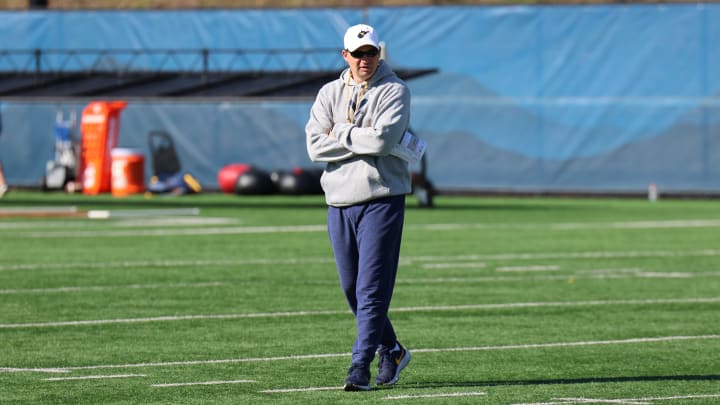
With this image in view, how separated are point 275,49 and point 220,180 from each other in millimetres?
3911

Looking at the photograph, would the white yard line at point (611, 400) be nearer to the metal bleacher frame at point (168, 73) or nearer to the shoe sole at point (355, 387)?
the shoe sole at point (355, 387)

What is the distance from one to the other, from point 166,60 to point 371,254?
116 ft

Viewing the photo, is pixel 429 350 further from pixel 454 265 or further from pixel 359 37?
pixel 454 265

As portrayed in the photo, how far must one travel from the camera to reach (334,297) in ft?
51.6

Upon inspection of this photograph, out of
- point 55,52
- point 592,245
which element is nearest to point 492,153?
point 55,52

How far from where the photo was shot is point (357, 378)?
31.0 feet

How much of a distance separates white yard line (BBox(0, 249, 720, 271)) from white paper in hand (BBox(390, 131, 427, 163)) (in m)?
10.1

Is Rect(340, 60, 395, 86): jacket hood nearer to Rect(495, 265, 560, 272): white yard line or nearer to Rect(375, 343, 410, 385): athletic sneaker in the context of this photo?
Rect(375, 343, 410, 385): athletic sneaker

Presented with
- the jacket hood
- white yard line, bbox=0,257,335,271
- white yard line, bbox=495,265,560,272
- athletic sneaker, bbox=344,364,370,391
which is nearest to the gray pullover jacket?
the jacket hood

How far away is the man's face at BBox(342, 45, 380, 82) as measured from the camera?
9438 millimetres

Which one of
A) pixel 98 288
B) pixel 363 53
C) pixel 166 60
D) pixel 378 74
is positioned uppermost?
pixel 166 60

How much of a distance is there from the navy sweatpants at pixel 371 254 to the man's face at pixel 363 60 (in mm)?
740

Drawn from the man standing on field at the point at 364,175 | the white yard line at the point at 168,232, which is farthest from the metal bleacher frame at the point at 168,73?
the man standing on field at the point at 364,175

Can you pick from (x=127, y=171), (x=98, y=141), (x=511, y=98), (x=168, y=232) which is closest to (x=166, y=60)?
(x=98, y=141)
